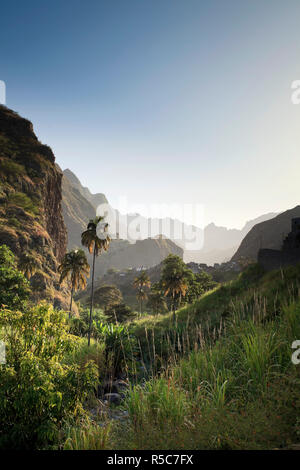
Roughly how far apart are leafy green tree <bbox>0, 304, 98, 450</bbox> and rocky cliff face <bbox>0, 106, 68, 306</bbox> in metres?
40.0

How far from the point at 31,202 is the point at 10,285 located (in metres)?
39.7

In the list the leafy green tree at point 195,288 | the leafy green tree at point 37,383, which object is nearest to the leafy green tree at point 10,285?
the leafy green tree at point 37,383

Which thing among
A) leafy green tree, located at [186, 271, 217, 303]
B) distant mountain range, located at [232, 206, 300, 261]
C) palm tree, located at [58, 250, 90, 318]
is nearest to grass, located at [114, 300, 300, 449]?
palm tree, located at [58, 250, 90, 318]

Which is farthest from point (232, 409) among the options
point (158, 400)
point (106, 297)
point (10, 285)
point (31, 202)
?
point (106, 297)

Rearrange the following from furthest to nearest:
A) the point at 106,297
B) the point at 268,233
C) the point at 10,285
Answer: the point at 268,233 → the point at 106,297 → the point at 10,285

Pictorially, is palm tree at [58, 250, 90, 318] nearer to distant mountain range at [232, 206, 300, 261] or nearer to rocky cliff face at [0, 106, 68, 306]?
rocky cliff face at [0, 106, 68, 306]

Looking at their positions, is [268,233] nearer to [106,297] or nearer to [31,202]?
[106,297]

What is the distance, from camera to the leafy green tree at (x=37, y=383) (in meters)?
3.87

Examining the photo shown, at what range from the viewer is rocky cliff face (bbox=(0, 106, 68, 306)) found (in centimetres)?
4319

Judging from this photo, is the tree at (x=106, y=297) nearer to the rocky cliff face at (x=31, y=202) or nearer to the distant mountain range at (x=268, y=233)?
the rocky cliff face at (x=31, y=202)

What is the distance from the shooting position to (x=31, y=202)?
5400 cm

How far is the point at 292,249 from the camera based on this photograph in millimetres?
16312
